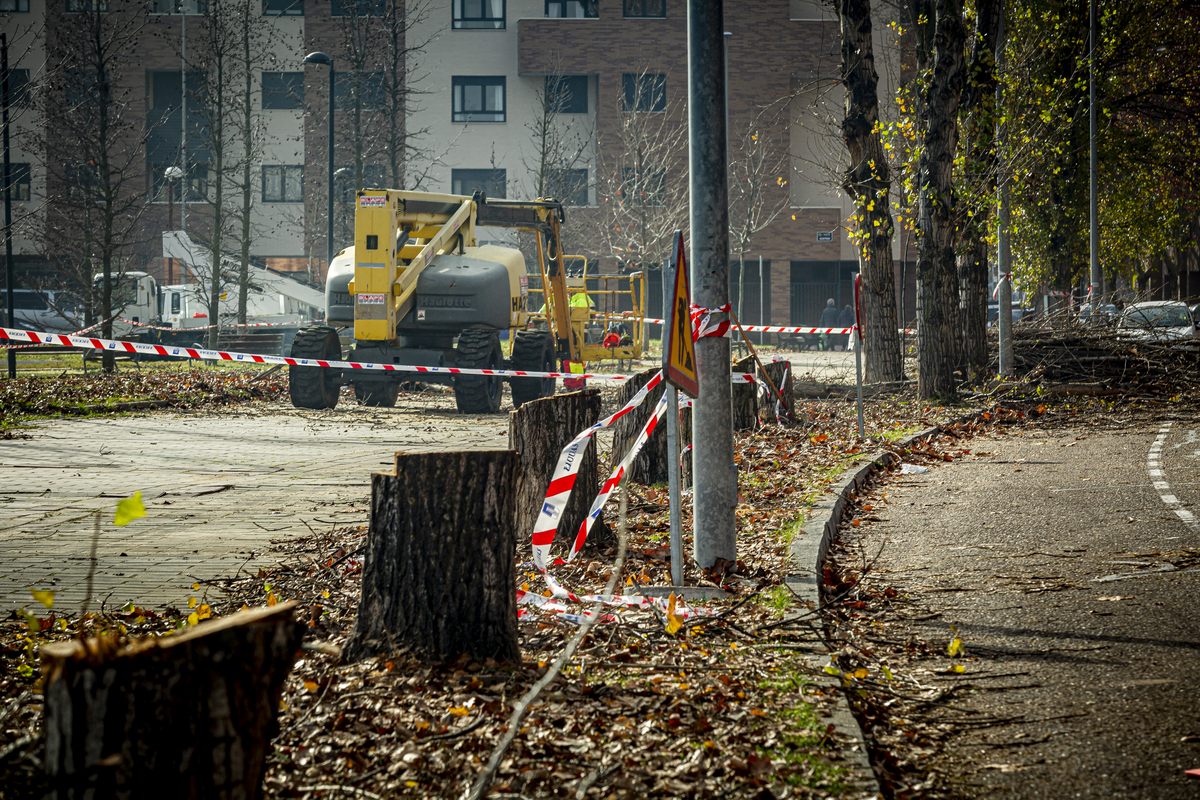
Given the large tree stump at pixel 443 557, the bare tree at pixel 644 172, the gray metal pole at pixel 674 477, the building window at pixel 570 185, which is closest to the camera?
the large tree stump at pixel 443 557

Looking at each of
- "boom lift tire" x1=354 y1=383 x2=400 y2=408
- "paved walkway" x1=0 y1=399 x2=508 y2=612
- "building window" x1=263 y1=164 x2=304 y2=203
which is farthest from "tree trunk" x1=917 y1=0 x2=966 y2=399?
"building window" x1=263 y1=164 x2=304 y2=203

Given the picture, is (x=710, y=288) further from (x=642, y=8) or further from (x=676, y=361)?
(x=642, y=8)

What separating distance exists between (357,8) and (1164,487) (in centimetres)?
3561

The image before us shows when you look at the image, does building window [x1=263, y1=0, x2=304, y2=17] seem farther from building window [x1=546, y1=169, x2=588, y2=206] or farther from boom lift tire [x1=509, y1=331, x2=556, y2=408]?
boom lift tire [x1=509, y1=331, x2=556, y2=408]

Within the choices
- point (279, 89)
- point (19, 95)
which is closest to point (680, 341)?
point (19, 95)

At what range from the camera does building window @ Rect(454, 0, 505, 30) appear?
158 ft

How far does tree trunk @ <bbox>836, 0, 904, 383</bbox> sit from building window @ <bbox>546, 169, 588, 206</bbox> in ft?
87.1

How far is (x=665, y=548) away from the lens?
259 inches

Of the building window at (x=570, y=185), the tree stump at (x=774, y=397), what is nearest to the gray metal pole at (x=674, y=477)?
the tree stump at (x=774, y=397)

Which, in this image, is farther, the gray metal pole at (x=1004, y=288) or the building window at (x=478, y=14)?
the building window at (x=478, y=14)

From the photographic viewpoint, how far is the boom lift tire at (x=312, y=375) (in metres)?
16.6

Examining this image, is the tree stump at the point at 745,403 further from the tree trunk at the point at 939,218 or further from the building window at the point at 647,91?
the building window at the point at 647,91

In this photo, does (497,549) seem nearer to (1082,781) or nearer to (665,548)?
(1082,781)

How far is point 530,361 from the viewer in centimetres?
1680
